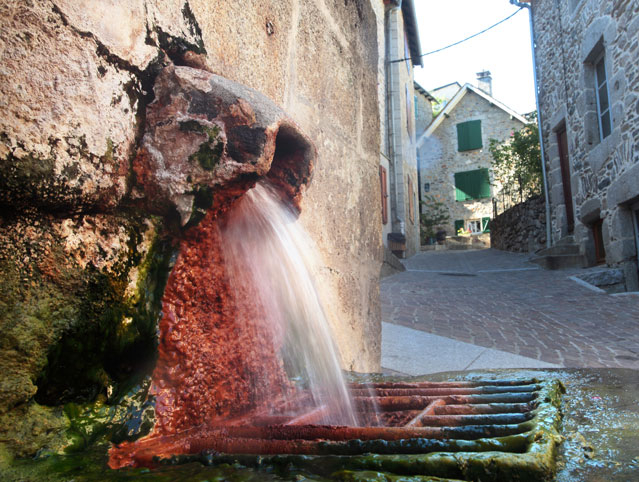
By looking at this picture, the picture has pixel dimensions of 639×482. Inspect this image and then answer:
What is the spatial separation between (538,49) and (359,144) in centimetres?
1109

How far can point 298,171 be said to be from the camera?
1.36 metres

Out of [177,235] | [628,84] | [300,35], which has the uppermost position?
[628,84]

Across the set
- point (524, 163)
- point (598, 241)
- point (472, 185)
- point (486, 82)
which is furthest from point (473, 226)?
point (598, 241)

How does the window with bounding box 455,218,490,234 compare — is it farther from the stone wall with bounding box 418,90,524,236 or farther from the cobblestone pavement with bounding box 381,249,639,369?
the cobblestone pavement with bounding box 381,249,639,369

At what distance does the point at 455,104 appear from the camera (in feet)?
76.2

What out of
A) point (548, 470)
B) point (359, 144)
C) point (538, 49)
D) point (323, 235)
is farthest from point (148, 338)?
point (538, 49)

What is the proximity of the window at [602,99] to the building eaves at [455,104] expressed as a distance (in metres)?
14.2

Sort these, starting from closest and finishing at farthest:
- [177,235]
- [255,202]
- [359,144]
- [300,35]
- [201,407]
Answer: [177,235]
[201,407]
[255,202]
[300,35]
[359,144]

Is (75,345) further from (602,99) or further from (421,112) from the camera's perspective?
(421,112)

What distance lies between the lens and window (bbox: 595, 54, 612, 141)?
8.35 meters

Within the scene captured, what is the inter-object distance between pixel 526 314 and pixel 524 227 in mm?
8549

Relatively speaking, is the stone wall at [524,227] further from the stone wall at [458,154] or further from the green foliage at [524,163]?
the stone wall at [458,154]

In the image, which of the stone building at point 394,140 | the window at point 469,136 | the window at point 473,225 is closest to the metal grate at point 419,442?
the stone building at point 394,140

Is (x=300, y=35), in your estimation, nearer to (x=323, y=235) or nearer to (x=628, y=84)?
(x=323, y=235)
